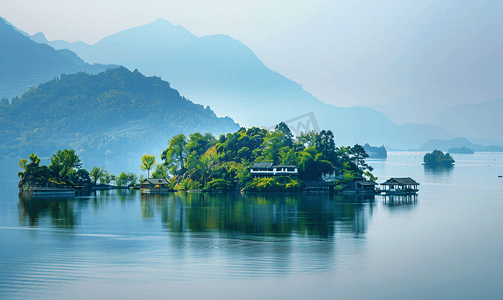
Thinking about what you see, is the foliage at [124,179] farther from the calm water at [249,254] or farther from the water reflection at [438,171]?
the water reflection at [438,171]

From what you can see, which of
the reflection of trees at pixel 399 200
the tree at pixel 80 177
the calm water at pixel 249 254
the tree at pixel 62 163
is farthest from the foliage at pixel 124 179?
the reflection of trees at pixel 399 200

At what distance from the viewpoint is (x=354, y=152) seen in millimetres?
97312

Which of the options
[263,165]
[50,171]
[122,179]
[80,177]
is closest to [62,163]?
[50,171]

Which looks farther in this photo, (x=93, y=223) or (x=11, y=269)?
(x=93, y=223)

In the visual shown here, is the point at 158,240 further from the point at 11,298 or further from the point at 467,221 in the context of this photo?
the point at 467,221

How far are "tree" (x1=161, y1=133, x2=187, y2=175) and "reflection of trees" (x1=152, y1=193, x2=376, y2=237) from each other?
37.2 meters

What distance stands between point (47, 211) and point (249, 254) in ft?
111

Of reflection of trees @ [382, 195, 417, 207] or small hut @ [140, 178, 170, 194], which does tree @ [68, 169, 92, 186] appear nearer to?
small hut @ [140, 178, 170, 194]

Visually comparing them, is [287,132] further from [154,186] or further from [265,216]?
[265,216]

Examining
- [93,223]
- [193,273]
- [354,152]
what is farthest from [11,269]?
[354,152]

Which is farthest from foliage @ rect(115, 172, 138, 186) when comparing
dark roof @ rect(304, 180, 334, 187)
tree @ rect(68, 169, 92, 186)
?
dark roof @ rect(304, 180, 334, 187)

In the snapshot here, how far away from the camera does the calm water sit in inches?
978

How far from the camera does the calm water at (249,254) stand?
978 inches

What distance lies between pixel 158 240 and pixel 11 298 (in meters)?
15.0
